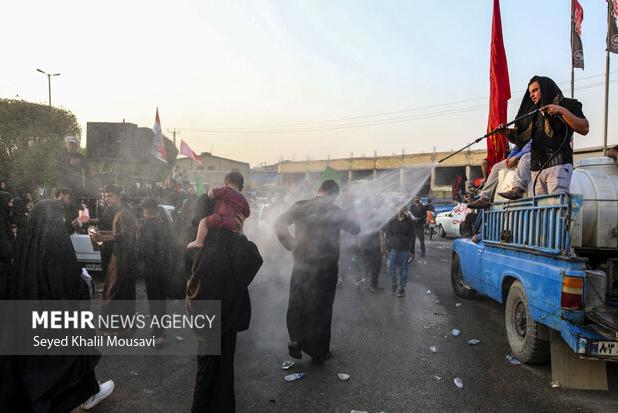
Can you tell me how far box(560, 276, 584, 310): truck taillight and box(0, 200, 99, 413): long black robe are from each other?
409 centimetres

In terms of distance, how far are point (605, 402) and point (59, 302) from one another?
4.76 metres

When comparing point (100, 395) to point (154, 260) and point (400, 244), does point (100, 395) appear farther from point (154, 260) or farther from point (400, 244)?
point (400, 244)

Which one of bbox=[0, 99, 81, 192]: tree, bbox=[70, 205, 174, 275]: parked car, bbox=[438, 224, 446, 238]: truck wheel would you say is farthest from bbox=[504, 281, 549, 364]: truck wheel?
bbox=[438, 224, 446, 238]: truck wheel

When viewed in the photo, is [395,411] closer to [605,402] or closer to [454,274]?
[605,402]

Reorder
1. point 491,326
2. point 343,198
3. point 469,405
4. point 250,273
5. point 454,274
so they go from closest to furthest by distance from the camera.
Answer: point 250,273 < point 469,405 < point 491,326 < point 343,198 < point 454,274

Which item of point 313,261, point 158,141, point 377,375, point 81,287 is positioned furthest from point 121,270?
point 158,141

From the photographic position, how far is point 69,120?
93.7 ft

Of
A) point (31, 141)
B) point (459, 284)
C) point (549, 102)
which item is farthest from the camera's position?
point (31, 141)

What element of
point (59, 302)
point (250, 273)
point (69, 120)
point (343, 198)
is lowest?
point (59, 302)

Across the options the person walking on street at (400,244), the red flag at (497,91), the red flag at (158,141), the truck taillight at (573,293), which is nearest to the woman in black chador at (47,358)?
the truck taillight at (573,293)

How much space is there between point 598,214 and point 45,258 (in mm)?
5345

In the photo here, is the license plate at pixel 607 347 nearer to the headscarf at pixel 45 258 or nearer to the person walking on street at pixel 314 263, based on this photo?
the person walking on street at pixel 314 263

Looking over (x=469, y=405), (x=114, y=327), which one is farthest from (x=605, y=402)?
(x=114, y=327)

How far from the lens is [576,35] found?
16562 millimetres
